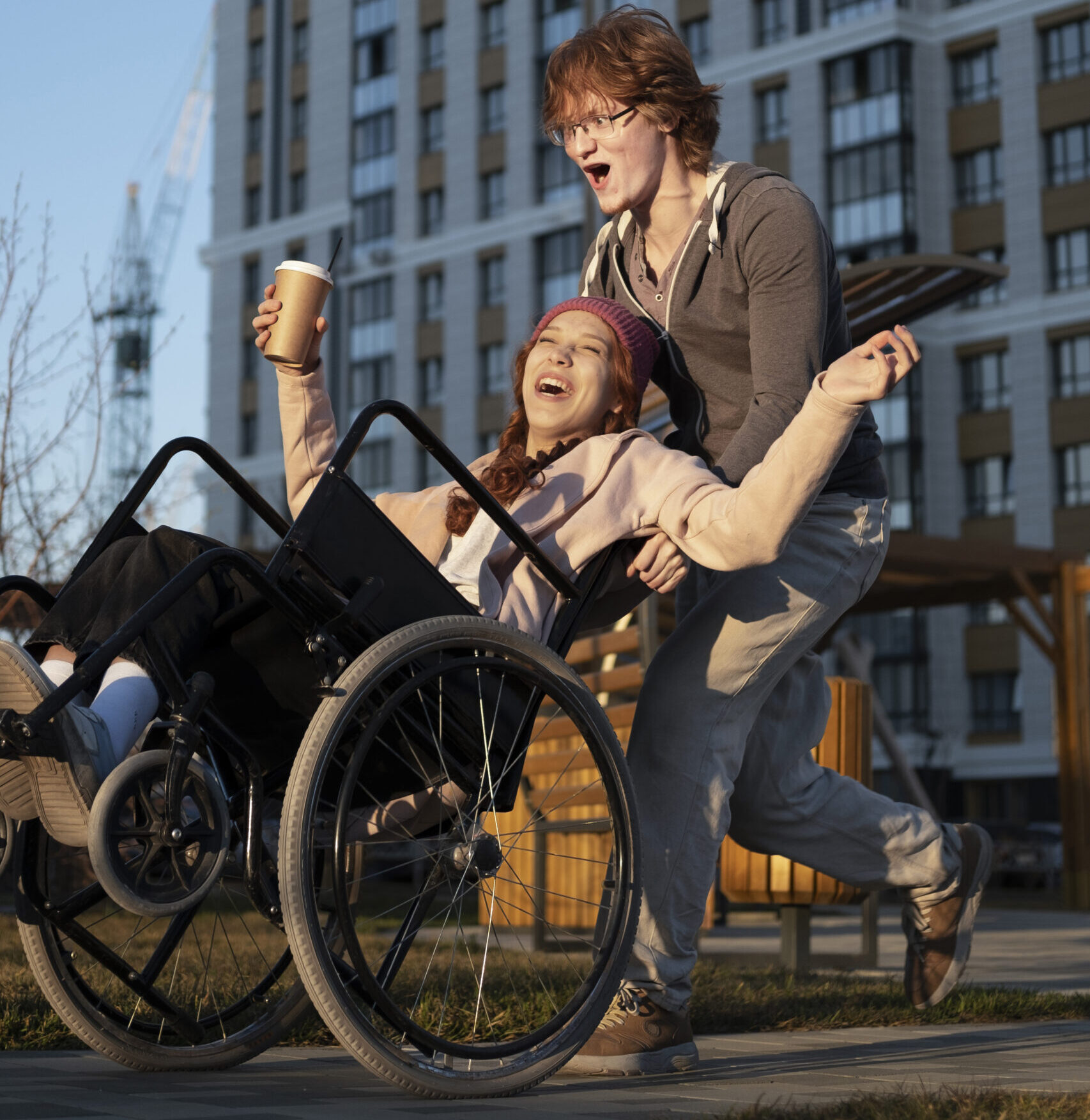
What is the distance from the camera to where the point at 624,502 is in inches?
147

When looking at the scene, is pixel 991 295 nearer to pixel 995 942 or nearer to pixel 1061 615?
pixel 1061 615

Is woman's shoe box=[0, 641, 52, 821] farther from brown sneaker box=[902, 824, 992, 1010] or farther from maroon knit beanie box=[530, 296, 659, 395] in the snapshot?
brown sneaker box=[902, 824, 992, 1010]

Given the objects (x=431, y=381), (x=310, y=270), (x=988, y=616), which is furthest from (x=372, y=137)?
(x=310, y=270)

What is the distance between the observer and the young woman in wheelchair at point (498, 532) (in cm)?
305

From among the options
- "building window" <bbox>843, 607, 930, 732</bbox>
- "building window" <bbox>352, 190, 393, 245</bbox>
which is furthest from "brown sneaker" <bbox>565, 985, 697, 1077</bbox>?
"building window" <bbox>352, 190, 393, 245</bbox>

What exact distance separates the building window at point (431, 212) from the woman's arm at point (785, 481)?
5131 centimetres

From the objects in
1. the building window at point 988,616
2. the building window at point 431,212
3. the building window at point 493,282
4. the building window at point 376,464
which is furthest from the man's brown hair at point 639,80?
the building window at point 431,212

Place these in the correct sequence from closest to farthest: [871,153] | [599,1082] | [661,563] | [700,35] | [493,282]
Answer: [599,1082], [661,563], [871,153], [700,35], [493,282]

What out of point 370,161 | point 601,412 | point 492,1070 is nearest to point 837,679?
point 601,412

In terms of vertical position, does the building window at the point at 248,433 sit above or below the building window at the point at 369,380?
below

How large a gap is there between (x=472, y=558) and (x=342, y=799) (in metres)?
0.83

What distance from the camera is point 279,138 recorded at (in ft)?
193

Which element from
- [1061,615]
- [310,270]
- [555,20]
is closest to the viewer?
[310,270]

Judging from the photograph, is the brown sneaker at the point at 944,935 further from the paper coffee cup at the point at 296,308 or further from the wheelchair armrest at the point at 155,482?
the paper coffee cup at the point at 296,308
